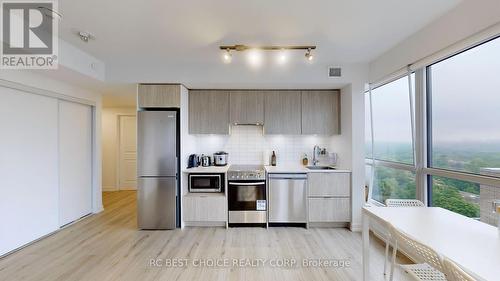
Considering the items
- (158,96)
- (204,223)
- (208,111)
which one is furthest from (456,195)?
(158,96)

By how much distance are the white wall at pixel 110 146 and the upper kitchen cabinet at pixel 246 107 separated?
12.3 feet

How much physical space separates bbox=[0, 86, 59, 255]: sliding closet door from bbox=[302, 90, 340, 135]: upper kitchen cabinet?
3947 mm

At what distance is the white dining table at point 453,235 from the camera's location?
119cm

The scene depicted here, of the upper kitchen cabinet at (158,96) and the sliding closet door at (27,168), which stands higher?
the upper kitchen cabinet at (158,96)

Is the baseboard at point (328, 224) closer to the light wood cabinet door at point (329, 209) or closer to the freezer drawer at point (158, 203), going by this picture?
the light wood cabinet door at point (329, 209)

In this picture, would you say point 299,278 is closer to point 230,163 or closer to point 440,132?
point 440,132

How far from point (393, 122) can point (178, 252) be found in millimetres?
3380

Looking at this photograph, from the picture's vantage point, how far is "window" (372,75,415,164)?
3032mm

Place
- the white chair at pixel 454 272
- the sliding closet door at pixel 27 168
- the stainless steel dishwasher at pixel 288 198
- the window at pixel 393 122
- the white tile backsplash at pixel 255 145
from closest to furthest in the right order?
the white chair at pixel 454 272, the sliding closet door at pixel 27 168, the window at pixel 393 122, the stainless steel dishwasher at pixel 288 198, the white tile backsplash at pixel 255 145

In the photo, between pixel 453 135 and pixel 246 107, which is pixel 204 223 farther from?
pixel 453 135

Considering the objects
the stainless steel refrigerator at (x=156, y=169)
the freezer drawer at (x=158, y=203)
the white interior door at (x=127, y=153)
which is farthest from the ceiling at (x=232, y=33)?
the white interior door at (x=127, y=153)

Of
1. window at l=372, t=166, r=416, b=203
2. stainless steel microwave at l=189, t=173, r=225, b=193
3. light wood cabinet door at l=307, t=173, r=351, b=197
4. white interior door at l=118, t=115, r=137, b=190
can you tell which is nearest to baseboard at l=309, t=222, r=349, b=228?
light wood cabinet door at l=307, t=173, r=351, b=197

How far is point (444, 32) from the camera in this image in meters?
2.30

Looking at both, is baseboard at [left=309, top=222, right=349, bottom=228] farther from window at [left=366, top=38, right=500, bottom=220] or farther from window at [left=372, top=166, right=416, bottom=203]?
window at [left=366, top=38, right=500, bottom=220]
